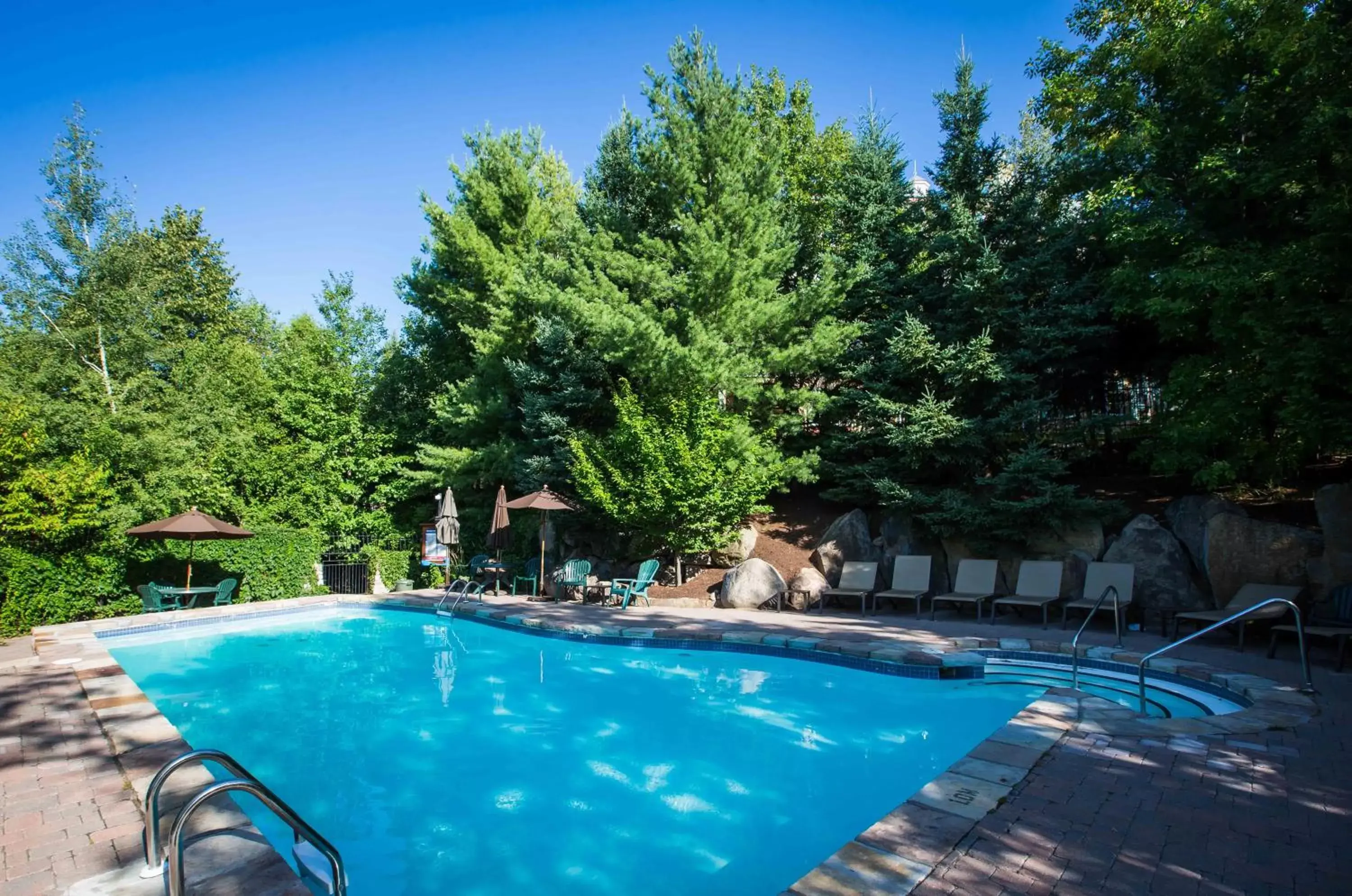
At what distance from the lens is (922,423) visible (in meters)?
12.0

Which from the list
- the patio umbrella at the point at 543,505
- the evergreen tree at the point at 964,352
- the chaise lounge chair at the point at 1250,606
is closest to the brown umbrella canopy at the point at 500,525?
the patio umbrella at the point at 543,505

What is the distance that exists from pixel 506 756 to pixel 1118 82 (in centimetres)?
1416

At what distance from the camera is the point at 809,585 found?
12.2 metres

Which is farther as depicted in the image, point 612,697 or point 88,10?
point 88,10

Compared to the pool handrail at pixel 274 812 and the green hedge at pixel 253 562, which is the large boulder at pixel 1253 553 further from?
the green hedge at pixel 253 562

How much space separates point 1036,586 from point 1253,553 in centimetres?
259

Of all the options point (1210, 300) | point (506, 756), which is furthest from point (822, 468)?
point (506, 756)

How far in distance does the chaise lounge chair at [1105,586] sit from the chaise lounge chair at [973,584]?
1.07m

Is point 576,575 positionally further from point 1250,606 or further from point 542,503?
point 1250,606

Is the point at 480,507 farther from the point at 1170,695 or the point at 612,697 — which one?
the point at 1170,695

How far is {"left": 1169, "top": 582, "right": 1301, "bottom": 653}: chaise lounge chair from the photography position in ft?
24.9

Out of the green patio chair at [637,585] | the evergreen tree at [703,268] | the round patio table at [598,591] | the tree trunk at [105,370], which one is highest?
the evergreen tree at [703,268]

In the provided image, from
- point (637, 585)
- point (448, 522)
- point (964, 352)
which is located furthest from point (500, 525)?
point (964, 352)

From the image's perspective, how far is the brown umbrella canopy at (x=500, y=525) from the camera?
14523 mm
